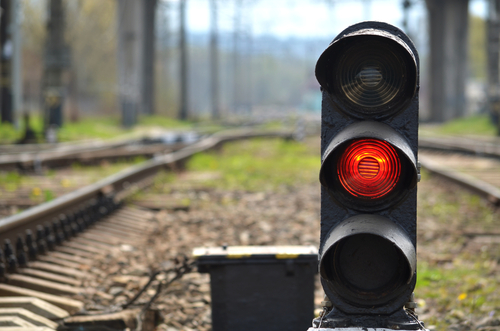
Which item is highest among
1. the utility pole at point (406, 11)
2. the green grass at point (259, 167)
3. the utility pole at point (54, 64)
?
the utility pole at point (406, 11)

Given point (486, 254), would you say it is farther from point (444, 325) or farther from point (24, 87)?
point (24, 87)

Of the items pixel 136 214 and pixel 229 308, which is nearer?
pixel 229 308

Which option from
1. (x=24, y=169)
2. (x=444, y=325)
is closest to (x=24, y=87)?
(x=24, y=169)

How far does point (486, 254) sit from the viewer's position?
4.81 meters

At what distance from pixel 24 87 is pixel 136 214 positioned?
160ft

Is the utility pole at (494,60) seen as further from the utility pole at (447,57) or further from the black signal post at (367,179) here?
the black signal post at (367,179)

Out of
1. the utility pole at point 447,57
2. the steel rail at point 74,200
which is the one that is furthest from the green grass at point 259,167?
the utility pole at point 447,57

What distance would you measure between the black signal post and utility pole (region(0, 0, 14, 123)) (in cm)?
1937

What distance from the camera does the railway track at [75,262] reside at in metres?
2.83

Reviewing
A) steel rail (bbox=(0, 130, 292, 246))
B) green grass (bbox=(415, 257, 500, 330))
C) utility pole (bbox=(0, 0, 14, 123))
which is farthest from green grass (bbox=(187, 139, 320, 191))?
utility pole (bbox=(0, 0, 14, 123))

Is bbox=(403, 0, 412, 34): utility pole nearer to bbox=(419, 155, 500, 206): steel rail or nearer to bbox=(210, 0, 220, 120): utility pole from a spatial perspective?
bbox=(419, 155, 500, 206): steel rail

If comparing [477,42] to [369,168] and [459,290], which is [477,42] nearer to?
[459,290]

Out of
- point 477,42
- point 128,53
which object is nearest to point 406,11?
point 128,53

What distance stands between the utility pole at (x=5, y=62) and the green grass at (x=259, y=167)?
8.34 metres
